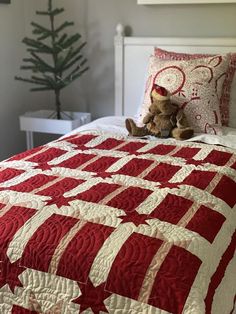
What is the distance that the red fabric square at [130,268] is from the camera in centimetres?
114

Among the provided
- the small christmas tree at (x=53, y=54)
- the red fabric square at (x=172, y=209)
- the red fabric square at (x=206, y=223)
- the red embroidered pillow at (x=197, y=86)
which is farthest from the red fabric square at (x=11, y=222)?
the small christmas tree at (x=53, y=54)

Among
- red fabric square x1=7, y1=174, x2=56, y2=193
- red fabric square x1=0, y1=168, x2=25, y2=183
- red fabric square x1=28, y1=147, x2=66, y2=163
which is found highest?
red fabric square x1=28, y1=147, x2=66, y2=163

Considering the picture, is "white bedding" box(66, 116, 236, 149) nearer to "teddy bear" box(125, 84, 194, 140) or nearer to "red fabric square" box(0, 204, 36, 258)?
"teddy bear" box(125, 84, 194, 140)

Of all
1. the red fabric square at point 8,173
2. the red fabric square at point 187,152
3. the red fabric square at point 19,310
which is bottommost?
the red fabric square at point 19,310

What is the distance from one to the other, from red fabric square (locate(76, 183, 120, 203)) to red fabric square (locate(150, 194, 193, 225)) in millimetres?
191

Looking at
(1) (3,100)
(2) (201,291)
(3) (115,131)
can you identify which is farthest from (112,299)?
(1) (3,100)

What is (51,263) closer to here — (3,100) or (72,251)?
(72,251)

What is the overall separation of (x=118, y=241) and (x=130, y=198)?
0.84 feet

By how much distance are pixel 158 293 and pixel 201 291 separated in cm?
11

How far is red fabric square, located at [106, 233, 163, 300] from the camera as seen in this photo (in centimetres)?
114

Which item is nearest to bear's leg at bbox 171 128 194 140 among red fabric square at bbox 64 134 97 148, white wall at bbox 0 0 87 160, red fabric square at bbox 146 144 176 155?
red fabric square at bbox 146 144 176 155

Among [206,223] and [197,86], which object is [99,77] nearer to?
[197,86]

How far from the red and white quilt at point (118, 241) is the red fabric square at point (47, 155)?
16cm

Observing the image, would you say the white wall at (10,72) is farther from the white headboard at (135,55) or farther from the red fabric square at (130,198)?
the red fabric square at (130,198)
